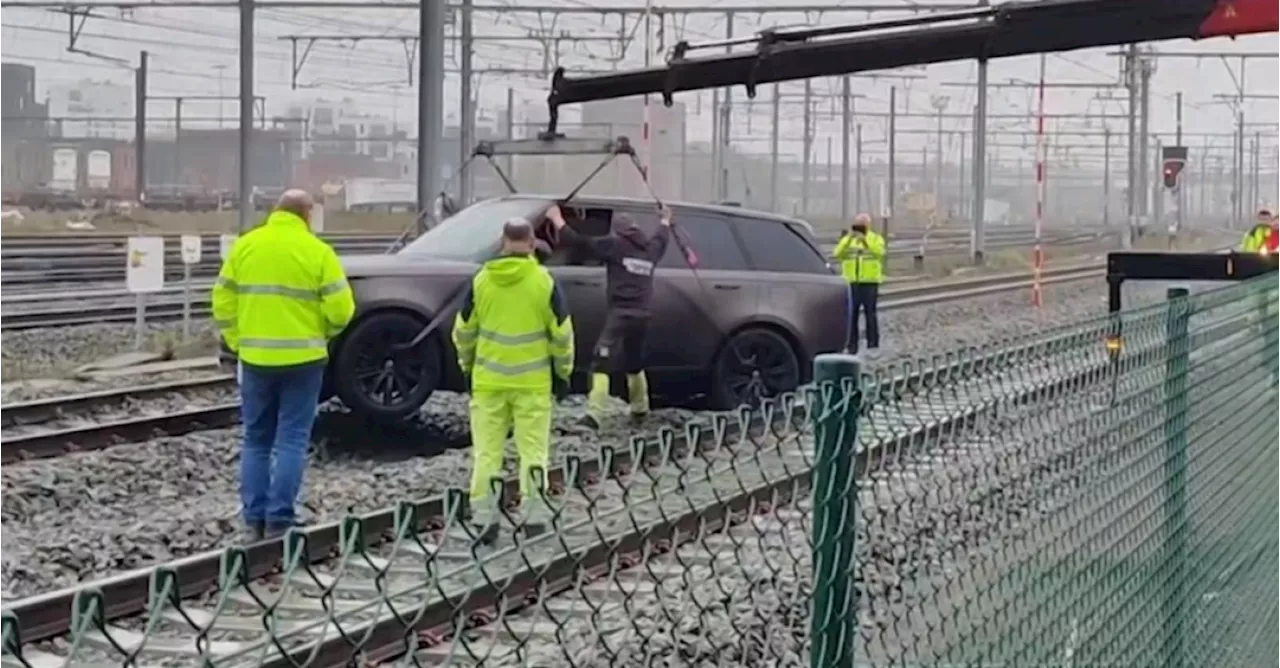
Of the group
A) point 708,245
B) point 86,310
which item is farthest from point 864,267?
point 86,310

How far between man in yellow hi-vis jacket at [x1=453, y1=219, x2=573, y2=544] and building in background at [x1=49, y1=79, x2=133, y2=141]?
182 ft

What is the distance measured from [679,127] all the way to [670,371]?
36.2 metres

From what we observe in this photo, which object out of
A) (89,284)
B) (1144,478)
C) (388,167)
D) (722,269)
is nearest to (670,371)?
(722,269)

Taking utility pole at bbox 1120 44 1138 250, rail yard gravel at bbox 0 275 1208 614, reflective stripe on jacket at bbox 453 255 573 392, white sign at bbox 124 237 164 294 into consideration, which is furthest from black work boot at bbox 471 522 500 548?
utility pole at bbox 1120 44 1138 250

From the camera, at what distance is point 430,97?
2381cm

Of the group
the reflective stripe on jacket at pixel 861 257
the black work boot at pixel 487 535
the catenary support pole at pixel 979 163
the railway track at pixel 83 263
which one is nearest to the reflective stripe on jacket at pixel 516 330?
the black work boot at pixel 487 535

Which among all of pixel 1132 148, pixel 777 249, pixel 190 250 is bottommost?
pixel 190 250

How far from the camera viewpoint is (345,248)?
42375 millimetres

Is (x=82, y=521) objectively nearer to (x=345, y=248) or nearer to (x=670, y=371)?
(x=670, y=371)

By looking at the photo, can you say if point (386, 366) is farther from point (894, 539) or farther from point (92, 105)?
point (92, 105)

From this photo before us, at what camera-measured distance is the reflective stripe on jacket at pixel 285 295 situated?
10648 millimetres

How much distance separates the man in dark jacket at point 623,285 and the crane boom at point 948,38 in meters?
1.31

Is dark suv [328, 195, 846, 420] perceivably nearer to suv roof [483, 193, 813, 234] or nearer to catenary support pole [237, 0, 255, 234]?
suv roof [483, 193, 813, 234]

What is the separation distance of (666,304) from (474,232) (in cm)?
165
